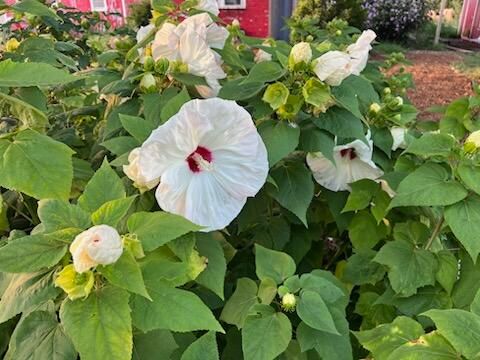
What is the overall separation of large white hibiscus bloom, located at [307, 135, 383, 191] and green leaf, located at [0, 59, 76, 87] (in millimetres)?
731

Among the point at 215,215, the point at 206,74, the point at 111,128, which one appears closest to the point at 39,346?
the point at 215,215

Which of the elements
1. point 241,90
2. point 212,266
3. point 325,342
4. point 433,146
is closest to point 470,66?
point 433,146

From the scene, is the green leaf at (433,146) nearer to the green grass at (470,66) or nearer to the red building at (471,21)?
the green grass at (470,66)

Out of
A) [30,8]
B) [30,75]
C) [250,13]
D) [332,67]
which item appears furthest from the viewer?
[250,13]

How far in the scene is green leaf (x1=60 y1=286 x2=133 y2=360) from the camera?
79 centimetres

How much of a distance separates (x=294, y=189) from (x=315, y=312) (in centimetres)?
37

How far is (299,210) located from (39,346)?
69 cm

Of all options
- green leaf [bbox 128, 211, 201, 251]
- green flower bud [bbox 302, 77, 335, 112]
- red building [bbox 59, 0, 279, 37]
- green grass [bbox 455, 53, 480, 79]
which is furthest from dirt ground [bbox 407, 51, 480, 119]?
green leaf [bbox 128, 211, 201, 251]

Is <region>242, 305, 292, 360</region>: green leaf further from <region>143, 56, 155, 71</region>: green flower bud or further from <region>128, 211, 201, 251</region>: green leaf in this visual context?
<region>143, 56, 155, 71</region>: green flower bud

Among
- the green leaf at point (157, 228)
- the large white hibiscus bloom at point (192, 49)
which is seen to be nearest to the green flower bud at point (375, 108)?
the large white hibiscus bloom at point (192, 49)

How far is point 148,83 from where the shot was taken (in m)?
1.32

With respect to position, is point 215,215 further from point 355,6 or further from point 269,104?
point 355,6

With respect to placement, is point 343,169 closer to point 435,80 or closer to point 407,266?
Answer: point 407,266

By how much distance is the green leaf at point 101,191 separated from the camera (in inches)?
38.2
